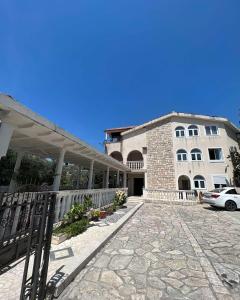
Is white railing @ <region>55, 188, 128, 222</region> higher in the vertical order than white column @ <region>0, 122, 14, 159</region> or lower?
lower

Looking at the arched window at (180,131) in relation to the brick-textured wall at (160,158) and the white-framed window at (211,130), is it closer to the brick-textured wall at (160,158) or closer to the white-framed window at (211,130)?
the brick-textured wall at (160,158)

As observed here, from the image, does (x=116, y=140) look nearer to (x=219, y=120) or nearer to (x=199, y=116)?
(x=199, y=116)

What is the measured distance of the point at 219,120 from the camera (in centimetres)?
1961

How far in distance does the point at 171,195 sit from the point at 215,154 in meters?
7.92

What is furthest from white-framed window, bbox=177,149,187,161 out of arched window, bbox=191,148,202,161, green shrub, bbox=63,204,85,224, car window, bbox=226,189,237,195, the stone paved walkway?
green shrub, bbox=63,204,85,224

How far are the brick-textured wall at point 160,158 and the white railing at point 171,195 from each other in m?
2.96

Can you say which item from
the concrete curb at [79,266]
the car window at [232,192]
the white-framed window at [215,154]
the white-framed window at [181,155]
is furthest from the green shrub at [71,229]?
the white-framed window at [215,154]

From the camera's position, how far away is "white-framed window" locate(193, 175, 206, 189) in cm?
1865

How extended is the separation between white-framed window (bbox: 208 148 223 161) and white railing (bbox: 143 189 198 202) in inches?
213

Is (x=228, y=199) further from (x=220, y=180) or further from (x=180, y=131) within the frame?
(x=180, y=131)

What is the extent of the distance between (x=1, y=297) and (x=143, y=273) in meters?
2.27

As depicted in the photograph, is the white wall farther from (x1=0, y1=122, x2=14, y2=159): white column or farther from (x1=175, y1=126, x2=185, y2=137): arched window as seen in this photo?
(x1=0, y1=122, x2=14, y2=159): white column

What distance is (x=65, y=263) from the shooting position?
3.18 m

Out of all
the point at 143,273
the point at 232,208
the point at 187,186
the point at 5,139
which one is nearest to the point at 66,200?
the point at 5,139
